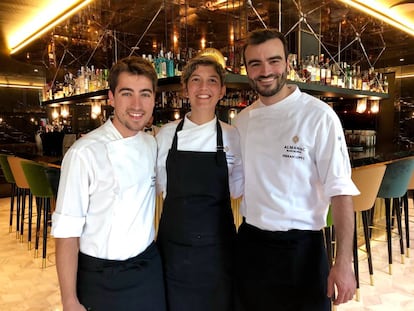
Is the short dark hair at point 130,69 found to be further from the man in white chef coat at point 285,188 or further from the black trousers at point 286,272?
the black trousers at point 286,272

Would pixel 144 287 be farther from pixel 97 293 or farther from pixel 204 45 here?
pixel 204 45

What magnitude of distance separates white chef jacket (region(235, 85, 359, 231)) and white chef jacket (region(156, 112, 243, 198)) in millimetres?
133

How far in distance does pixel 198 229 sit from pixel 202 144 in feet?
1.31

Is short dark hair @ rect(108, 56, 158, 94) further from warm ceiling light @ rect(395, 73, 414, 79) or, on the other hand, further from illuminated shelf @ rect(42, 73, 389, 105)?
warm ceiling light @ rect(395, 73, 414, 79)

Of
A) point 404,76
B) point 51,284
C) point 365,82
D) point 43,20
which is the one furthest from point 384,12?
point 51,284

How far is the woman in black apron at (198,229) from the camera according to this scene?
164 cm

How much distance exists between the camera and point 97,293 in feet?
4.60

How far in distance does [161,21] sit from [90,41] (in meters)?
1.39

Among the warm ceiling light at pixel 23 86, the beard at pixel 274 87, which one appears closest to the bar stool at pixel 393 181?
the beard at pixel 274 87

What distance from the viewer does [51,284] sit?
3.22m

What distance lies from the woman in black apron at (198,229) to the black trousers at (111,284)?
0.21 metres

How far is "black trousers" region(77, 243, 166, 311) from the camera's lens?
1400mm

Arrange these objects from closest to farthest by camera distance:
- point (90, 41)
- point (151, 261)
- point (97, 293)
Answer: point (97, 293), point (151, 261), point (90, 41)

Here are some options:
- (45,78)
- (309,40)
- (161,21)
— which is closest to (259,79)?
(309,40)
